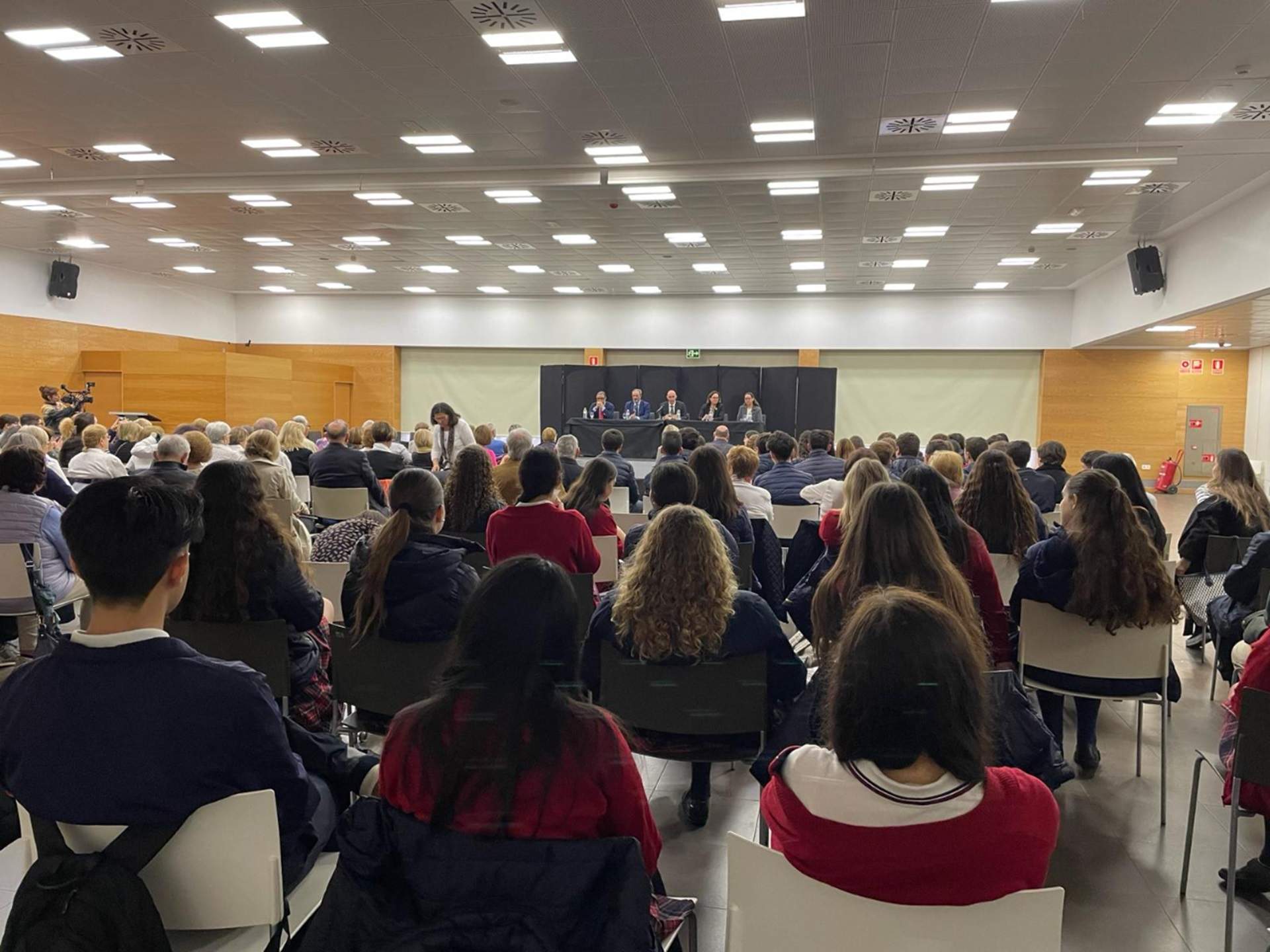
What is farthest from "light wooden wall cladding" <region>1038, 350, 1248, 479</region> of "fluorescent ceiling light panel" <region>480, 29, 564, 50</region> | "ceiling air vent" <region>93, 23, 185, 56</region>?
"ceiling air vent" <region>93, 23, 185, 56</region>

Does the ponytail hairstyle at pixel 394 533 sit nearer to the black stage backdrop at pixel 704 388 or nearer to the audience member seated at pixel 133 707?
the audience member seated at pixel 133 707

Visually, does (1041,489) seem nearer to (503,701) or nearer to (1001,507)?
(1001,507)

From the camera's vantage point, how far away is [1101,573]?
317 centimetres

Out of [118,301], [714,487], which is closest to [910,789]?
[714,487]

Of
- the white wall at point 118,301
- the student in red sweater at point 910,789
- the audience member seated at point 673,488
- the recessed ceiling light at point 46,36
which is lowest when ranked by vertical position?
the student in red sweater at point 910,789

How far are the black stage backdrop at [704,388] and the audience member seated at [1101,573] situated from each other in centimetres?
1342

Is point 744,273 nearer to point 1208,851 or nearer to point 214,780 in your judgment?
point 1208,851

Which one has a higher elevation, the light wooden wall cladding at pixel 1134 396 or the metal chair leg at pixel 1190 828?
the light wooden wall cladding at pixel 1134 396

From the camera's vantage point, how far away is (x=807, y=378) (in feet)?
55.3

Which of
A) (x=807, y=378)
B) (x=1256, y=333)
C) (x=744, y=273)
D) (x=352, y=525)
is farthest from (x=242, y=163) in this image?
(x=1256, y=333)

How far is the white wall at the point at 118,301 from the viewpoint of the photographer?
48.2 ft

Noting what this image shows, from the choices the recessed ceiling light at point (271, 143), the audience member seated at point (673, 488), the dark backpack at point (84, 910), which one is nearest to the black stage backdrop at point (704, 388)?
the recessed ceiling light at point (271, 143)

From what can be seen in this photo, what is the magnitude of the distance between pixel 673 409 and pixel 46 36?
36.3ft

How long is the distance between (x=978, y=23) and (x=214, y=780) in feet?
19.5
